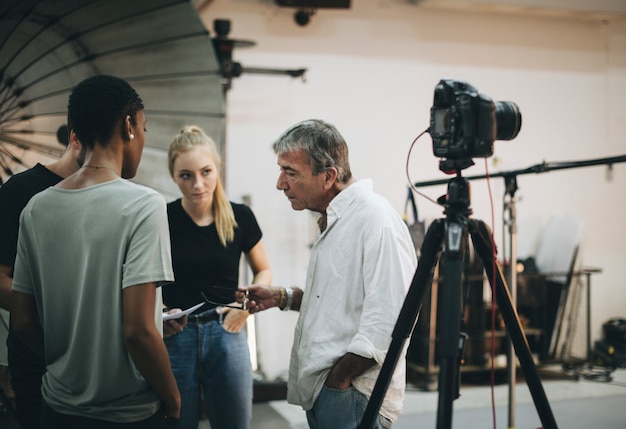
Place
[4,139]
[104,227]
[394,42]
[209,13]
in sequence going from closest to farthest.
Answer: [104,227] → [4,139] → [209,13] → [394,42]

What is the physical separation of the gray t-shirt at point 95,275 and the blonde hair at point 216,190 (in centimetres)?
85

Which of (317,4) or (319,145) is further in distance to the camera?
(317,4)

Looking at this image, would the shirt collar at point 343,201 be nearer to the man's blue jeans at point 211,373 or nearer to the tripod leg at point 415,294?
the tripod leg at point 415,294

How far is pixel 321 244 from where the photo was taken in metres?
1.53

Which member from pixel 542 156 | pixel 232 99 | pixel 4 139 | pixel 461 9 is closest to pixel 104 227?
pixel 4 139

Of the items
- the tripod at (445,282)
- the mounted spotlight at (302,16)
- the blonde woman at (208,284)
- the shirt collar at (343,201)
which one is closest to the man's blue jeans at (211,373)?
the blonde woman at (208,284)

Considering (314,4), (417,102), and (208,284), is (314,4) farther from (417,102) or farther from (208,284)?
(208,284)

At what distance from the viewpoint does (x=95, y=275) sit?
112 centimetres

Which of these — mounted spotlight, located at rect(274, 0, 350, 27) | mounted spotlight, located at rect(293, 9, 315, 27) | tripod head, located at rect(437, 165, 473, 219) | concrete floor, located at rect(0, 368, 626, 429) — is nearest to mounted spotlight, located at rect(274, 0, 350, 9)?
mounted spotlight, located at rect(274, 0, 350, 27)

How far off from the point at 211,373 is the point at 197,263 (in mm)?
347

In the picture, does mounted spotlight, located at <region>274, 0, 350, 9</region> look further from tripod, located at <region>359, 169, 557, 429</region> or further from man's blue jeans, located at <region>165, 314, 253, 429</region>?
tripod, located at <region>359, 169, 557, 429</region>

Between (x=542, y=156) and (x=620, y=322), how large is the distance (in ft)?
4.65

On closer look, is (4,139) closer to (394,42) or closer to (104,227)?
(104,227)

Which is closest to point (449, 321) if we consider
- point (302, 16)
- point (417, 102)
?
point (302, 16)
